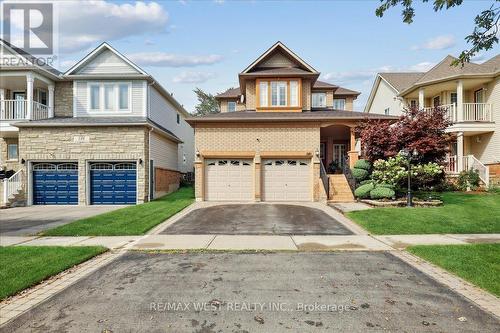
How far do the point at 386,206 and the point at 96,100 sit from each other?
1844 cm

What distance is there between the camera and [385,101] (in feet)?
98.6

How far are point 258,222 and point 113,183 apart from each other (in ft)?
35.3

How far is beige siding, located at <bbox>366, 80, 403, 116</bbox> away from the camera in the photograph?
27.4 metres

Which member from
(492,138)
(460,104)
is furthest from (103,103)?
(492,138)

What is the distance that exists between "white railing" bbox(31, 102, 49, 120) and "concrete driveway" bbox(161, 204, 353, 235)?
13532 mm

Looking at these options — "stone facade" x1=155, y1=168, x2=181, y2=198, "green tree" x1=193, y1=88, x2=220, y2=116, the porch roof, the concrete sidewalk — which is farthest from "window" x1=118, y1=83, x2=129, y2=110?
"green tree" x1=193, y1=88, x2=220, y2=116

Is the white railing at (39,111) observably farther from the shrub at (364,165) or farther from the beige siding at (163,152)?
the shrub at (364,165)

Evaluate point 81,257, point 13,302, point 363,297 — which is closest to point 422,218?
point 363,297

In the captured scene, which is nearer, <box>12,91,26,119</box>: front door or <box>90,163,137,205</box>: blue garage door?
<box>90,163,137,205</box>: blue garage door

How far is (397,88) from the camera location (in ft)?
89.6

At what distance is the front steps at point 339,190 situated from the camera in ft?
58.0

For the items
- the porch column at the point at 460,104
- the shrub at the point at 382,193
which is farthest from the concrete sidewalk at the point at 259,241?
the porch column at the point at 460,104

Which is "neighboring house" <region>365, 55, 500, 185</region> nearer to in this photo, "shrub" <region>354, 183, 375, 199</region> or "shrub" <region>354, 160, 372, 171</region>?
"shrub" <region>354, 160, 372, 171</region>

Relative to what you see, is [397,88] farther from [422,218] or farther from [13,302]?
[13,302]
